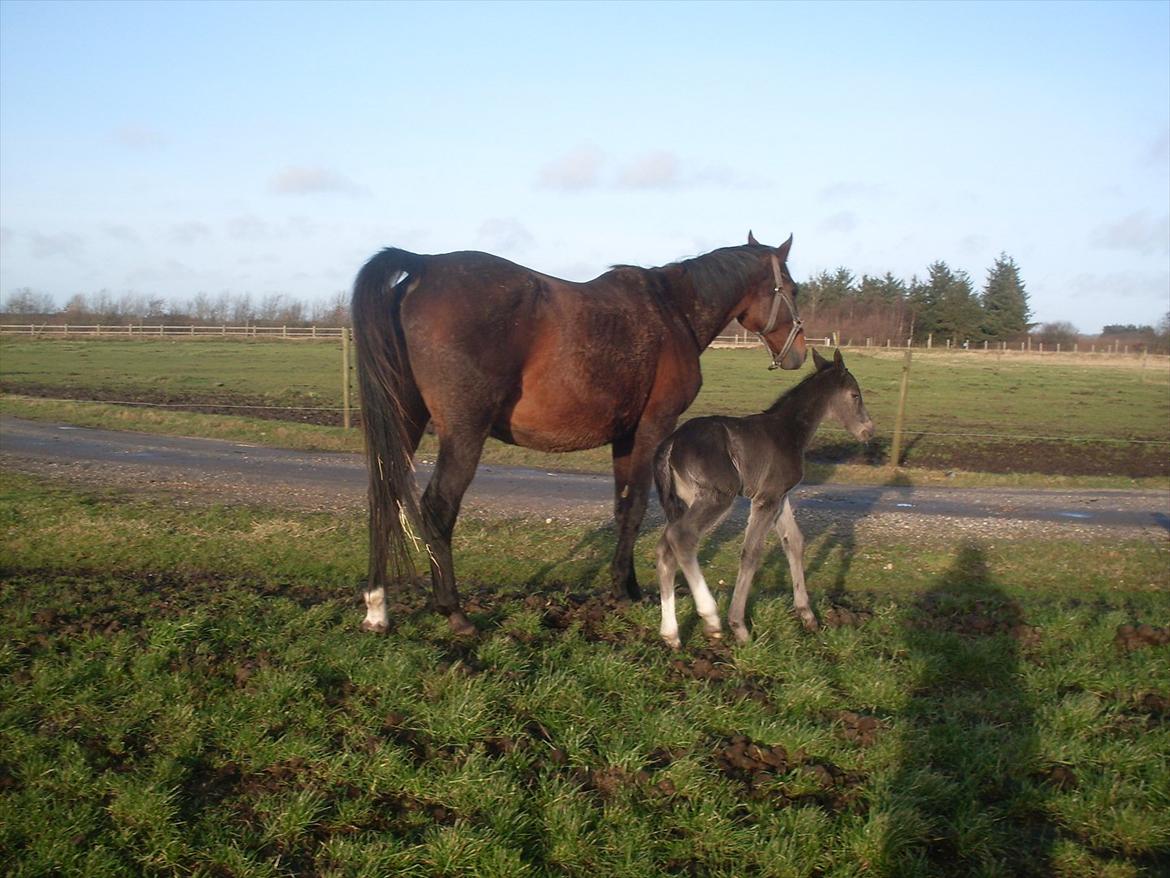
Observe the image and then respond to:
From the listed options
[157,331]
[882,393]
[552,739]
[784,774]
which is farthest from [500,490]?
[157,331]

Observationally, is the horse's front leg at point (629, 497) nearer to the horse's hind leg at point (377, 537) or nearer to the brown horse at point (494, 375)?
the brown horse at point (494, 375)

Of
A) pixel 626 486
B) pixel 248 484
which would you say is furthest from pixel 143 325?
pixel 626 486

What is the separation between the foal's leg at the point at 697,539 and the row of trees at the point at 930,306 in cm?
2430

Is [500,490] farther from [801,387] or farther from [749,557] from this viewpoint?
[749,557]

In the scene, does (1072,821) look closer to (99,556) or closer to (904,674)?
(904,674)

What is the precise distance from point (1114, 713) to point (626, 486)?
3441 millimetres

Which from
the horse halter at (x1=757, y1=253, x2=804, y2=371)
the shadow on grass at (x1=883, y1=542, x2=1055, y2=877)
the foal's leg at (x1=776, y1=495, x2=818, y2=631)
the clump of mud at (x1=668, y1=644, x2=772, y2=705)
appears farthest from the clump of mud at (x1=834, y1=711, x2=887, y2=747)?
the horse halter at (x1=757, y1=253, x2=804, y2=371)

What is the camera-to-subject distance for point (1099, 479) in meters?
17.7

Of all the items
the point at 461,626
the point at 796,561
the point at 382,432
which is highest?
the point at 382,432

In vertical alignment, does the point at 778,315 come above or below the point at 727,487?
above

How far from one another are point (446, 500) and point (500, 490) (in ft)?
24.5

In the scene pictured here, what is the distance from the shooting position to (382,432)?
5.98 m

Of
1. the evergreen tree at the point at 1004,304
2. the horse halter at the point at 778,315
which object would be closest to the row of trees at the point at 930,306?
the evergreen tree at the point at 1004,304

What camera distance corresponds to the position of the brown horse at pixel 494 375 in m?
6.02
